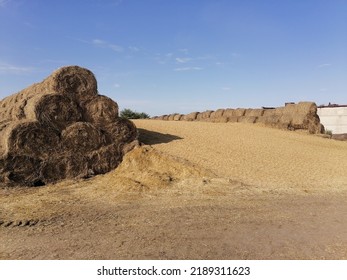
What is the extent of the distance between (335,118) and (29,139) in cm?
3152

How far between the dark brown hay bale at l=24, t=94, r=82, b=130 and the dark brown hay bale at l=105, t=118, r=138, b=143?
1.26 m

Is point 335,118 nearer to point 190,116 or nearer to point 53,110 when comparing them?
point 190,116

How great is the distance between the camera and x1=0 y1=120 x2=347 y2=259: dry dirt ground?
6.00 metres

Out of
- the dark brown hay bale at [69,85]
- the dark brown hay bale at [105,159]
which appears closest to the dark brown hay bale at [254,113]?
the dark brown hay bale at [105,159]

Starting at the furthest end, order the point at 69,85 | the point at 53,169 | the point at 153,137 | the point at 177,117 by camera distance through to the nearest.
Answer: the point at 177,117, the point at 153,137, the point at 69,85, the point at 53,169

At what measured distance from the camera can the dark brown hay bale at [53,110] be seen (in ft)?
38.1

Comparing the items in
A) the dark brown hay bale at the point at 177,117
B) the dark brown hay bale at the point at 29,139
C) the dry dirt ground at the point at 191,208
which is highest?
the dark brown hay bale at the point at 177,117

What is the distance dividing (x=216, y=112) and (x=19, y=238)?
71.2ft

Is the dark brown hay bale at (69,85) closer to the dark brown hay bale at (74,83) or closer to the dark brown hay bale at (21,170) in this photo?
the dark brown hay bale at (74,83)

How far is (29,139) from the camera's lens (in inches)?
437

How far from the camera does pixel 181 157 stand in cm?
1272

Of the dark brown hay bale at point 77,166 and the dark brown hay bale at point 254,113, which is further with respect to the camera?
the dark brown hay bale at point 254,113

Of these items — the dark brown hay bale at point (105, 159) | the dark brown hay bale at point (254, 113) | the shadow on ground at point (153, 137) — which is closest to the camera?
the dark brown hay bale at point (105, 159)

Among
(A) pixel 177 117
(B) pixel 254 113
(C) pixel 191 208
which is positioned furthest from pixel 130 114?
(C) pixel 191 208
